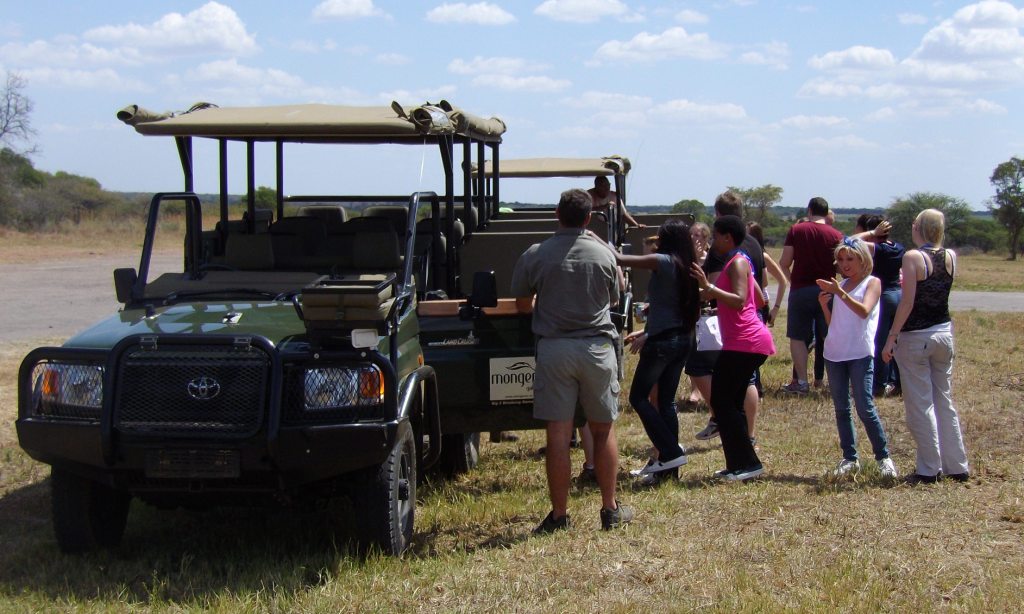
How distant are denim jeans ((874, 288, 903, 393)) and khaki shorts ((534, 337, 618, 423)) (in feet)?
12.9

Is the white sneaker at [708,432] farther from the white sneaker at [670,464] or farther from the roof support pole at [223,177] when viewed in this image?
the roof support pole at [223,177]

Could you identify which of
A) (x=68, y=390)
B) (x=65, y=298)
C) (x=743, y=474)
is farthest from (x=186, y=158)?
(x=65, y=298)

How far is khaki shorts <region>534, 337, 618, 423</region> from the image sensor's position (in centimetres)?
583

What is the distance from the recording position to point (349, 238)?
23.3 ft

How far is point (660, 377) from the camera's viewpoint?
7023mm

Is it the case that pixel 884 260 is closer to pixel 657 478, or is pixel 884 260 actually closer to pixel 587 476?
pixel 657 478

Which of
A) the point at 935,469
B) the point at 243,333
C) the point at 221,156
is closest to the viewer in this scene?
the point at 243,333

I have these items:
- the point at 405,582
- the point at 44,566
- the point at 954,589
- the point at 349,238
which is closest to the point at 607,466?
the point at 405,582

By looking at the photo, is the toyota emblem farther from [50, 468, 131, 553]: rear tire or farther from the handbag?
the handbag

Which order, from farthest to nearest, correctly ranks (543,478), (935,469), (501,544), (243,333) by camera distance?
1. (543,478)
2. (935,469)
3. (501,544)
4. (243,333)

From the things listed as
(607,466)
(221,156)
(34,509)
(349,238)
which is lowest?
(34,509)

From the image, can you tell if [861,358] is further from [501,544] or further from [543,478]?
[501,544]

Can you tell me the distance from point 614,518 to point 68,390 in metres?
2.77

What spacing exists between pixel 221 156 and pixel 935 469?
206 inches
